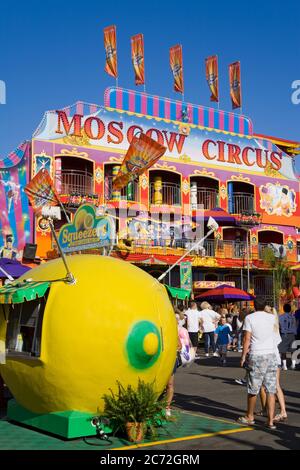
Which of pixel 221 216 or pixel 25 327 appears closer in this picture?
pixel 25 327

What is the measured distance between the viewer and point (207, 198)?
33688 mm

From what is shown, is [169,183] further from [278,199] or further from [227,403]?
[227,403]

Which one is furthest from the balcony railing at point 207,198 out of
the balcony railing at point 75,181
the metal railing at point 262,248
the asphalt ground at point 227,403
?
the asphalt ground at point 227,403

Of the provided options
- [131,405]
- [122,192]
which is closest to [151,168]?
[122,192]

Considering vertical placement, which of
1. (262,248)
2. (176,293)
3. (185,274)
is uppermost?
(262,248)

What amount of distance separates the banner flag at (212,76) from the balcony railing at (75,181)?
10.3m

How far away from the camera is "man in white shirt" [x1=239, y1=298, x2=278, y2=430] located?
7516 mm

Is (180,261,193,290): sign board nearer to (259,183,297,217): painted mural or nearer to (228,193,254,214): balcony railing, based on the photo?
(228,193,254,214): balcony railing

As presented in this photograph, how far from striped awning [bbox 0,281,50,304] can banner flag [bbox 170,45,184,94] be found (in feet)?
93.2

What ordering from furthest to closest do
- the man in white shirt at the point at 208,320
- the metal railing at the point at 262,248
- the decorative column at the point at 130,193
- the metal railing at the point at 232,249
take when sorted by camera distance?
1. the metal railing at the point at 262,248
2. the metal railing at the point at 232,249
3. the decorative column at the point at 130,193
4. the man in white shirt at the point at 208,320

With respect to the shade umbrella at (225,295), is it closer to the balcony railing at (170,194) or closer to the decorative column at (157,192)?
the decorative column at (157,192)

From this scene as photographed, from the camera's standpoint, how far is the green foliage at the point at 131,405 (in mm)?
6629

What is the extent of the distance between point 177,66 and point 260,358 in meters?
29.1

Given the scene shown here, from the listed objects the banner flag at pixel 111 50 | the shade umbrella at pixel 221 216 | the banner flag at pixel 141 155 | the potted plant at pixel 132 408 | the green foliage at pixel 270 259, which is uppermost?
the banner flag at pixel 111 50
